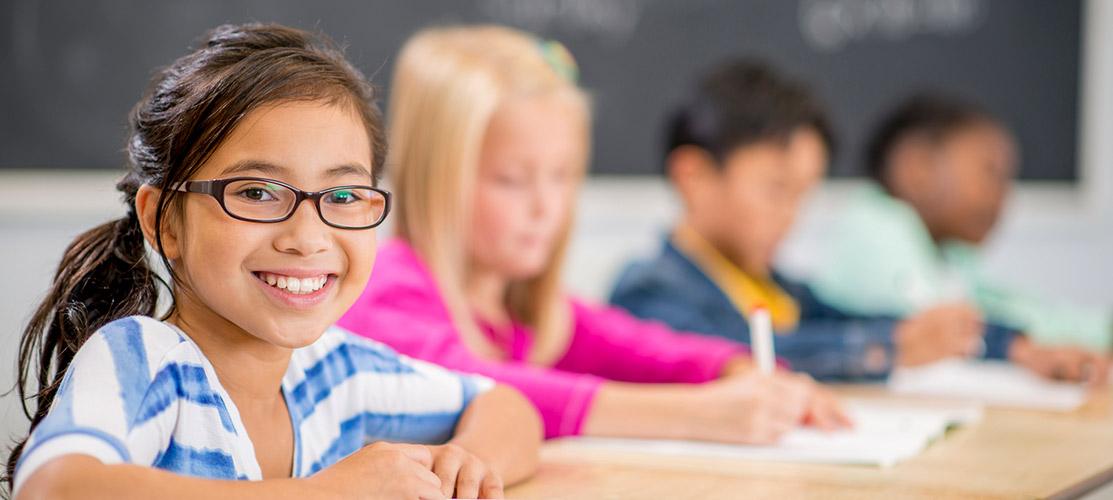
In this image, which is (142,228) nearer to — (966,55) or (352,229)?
(352,229)

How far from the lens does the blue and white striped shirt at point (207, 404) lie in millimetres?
570

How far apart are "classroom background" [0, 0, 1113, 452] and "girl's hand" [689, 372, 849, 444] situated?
1482 millimetres

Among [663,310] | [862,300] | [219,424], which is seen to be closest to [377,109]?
[219,424]

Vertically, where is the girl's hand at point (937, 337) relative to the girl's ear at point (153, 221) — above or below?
below

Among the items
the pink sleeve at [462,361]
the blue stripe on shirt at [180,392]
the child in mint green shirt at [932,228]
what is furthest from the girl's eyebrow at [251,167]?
the child in mint green shirt at [932,228]

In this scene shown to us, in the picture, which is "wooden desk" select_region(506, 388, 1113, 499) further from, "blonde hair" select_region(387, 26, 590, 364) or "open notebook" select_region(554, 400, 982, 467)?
"blonde hair" select_region(387, 26, 590, 364)

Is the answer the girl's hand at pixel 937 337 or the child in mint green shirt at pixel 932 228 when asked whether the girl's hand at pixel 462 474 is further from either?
the child in mint green shirt at pixel 932 228

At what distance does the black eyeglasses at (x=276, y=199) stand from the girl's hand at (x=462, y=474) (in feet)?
0.52

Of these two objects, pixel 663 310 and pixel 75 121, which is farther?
pixel 75 121

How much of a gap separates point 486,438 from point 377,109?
25cm

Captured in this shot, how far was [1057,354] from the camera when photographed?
1660 millimetres

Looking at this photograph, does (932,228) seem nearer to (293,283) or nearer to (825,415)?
(825,415)

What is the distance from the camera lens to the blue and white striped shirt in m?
0.57

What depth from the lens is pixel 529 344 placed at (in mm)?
1386
